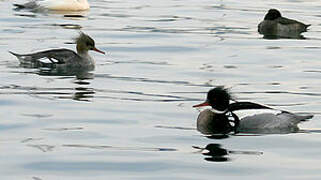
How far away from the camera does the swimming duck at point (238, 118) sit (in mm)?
12344

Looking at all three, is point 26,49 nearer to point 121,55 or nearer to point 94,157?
point 121,55

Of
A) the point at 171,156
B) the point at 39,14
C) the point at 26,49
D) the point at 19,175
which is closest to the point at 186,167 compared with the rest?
the point at 171,156

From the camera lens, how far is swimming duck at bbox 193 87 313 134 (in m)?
12.3

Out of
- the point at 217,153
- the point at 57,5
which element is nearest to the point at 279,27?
the point at 57,5

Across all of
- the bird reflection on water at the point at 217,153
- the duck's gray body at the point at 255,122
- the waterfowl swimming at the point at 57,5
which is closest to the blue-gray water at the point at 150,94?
the bird reflection on water at the point at 217,153

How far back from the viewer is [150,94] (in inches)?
587

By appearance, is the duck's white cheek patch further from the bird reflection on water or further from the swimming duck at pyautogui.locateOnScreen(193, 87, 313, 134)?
the bird reflection on water

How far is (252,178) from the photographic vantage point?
32.9 ft

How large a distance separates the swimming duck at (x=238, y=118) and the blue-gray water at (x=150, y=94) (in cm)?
26

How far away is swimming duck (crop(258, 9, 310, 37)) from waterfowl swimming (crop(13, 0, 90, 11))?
5.56 metres

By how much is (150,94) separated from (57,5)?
13180mm

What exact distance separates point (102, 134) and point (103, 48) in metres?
8.45

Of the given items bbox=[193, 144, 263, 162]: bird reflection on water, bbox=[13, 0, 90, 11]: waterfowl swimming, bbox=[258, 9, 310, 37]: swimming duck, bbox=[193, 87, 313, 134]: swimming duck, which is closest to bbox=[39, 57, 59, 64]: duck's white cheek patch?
bbox=[193, 87, 313, 134]: swimming duck

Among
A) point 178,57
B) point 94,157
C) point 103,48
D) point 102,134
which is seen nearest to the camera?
point 94,157
